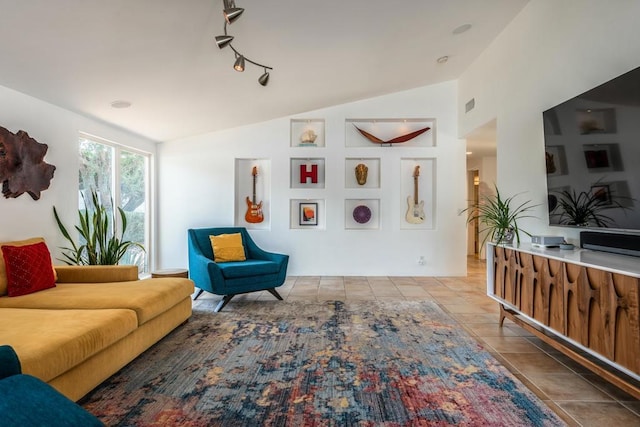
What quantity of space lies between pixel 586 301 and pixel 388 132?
415cm

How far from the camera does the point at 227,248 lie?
4.43m

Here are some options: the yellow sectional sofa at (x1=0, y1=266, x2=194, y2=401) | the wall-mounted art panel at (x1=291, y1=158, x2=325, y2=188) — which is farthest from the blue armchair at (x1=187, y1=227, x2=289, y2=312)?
the wall-mounted art panel at (x1=291, y1=158, x2=325, y2=188)

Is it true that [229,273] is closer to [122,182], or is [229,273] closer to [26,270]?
[26,270]

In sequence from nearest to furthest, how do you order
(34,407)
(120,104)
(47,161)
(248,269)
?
(34,407) < (47,161) < (120,104) < (248,269)

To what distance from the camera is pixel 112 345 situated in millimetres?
2160

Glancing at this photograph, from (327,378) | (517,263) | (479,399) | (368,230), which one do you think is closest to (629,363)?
(479,399)

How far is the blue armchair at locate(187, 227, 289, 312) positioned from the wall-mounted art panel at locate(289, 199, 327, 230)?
1.25 metres

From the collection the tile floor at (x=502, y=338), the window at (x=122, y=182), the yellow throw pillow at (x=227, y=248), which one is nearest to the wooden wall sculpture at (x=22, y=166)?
the window at (x=122, y=182)

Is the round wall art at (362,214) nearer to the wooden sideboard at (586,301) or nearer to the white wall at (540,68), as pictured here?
the white wall at (540,68)

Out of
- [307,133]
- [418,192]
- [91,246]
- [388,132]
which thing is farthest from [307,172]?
[91,246]

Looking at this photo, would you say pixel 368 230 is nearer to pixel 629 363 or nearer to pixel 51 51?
pixel 629 363

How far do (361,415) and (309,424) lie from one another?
28 cm

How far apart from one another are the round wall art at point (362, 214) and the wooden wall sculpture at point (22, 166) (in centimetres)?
391

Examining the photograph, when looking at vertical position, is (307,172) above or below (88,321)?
above
